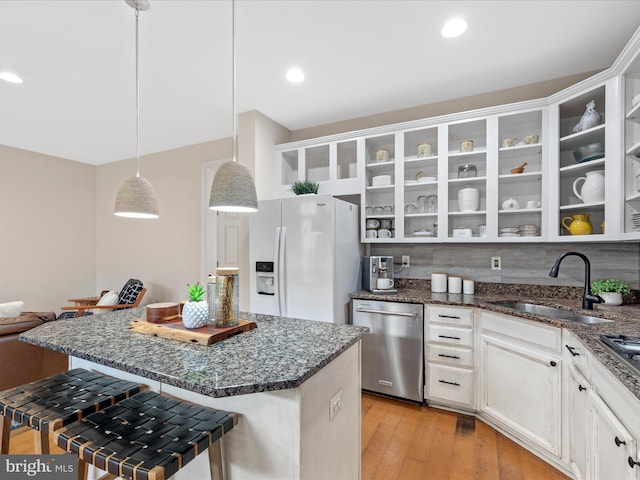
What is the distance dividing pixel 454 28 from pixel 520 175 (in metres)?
1.25

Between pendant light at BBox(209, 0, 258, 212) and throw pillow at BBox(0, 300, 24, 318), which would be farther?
throw pillow at BBox(0, 300, 24, 318)

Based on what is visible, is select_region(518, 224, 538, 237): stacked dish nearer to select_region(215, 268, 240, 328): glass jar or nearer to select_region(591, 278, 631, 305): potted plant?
select_region(591, 278, 631, 305): potted plant

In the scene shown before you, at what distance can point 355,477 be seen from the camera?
1.50 metres

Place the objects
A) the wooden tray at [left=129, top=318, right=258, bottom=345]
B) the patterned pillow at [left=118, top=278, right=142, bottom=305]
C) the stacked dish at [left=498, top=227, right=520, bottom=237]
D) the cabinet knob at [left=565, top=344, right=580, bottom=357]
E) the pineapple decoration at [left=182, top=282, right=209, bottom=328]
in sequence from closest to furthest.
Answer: the wooden tray at [left=129, top=318, right=258, bottom=345] < the pineapple decoration at [left=182, top=282, right=209, bottom=328] < the cabinet knob at [left=565, top=344, right=580, bottom=357] < the stacked dish at [left=498, top=227, right=520, bottom=237] < the patterned pillow at [left=118, top=278, right=142, bottom=305]

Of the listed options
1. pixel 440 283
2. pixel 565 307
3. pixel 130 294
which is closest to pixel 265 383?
pixel 565 307

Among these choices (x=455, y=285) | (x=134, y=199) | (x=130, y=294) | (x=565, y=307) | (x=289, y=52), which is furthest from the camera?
(x=130, y=294)

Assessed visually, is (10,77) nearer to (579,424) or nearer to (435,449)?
(435,449)

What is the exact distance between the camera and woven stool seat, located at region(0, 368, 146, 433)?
114 centimetres

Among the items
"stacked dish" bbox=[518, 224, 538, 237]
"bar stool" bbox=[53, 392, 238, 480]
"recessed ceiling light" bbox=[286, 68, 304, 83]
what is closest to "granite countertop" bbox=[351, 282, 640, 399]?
"stacked dish" bbox=[518, 224, 538, 237]

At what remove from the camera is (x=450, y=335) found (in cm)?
248

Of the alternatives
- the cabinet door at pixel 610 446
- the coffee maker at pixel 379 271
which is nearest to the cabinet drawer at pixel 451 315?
the coffee maker at pixel 379 271

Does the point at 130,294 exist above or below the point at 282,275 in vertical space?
below

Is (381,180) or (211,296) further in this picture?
(381,180)

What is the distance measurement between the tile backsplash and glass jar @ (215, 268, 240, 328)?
2039 millimetres
